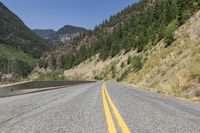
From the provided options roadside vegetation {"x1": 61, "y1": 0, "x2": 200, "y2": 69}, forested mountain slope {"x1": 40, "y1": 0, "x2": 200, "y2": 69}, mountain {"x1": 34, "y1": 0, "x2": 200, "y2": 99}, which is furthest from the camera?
forested mountain slope {"x1": 40, "y1": 0, "x2": 200, "y2": 69}

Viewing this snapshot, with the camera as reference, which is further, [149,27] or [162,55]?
[149,27]

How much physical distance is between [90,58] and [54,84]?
125m

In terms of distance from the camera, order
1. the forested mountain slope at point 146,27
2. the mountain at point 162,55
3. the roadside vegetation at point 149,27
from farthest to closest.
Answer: the forested mountain slope at point 146,27, the roadside vegetation at point 149,27, the mountain at point 162,55

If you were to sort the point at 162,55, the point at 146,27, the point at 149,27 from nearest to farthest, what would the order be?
the point at 162,55
the point at 149,27
the point at 146,27

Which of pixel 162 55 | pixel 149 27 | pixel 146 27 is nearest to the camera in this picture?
pixel 162 55

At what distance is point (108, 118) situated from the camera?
7938 mm

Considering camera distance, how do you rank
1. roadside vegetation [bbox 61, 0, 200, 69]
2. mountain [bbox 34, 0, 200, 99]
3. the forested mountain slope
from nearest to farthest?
mountain [bbox 34, 0, 200, 99]
roadside vegetation [bbox 61, 0, 200, 69]
the forested mountain slope

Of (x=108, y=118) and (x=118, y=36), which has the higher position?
(x=118, y=36)

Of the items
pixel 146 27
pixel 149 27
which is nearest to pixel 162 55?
pixel 149 27

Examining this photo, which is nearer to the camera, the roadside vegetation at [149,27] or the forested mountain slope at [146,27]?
the roadside vegetation at [149,27]

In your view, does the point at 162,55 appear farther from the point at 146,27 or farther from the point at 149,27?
the point at 146,27

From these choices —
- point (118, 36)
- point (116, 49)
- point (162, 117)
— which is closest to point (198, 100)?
point (162, 117)

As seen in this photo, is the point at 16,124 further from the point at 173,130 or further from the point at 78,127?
the point at 173,130

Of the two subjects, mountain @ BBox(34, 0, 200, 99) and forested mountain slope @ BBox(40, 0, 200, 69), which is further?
forested mountain slope @ BBox(40, 0, 200, 69)
